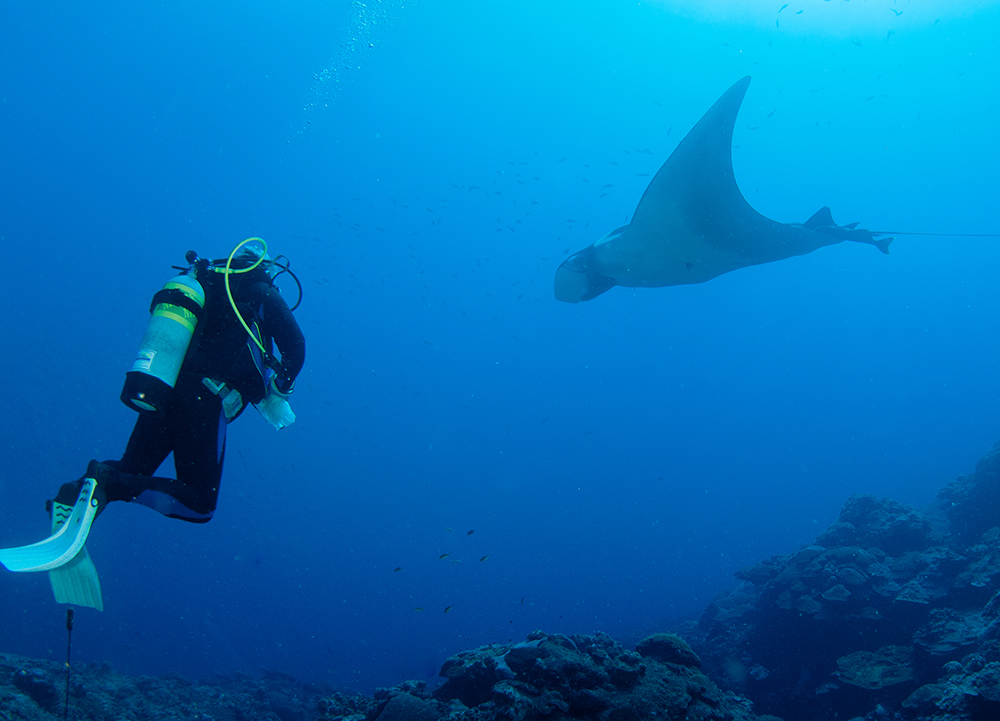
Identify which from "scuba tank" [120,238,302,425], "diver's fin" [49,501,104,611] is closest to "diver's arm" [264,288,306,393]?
"scuba tank" [120,238,302,425]

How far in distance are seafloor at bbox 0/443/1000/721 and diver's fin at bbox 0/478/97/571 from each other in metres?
2.84

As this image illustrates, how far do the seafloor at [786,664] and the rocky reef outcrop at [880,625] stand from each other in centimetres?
2

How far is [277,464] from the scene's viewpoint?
206 feet

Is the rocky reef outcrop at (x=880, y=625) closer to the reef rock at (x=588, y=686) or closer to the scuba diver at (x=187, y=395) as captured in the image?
the reef rock at (x=588, y=686)

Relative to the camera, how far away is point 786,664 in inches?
282

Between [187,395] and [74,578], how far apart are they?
1073mm

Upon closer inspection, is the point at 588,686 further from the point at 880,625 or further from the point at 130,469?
the point at 880,625

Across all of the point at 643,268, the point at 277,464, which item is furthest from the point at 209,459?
the point at 277,464

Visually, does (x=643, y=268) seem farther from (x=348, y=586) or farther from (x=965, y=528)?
(x=348, y=586)

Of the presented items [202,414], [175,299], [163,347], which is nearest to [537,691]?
[202,414]

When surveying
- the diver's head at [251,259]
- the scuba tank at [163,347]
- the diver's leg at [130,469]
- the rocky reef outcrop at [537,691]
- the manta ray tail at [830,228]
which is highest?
the manta ray tail at [830,228]

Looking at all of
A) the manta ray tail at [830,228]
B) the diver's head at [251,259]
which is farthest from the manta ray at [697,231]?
the diver's head at [251,259]

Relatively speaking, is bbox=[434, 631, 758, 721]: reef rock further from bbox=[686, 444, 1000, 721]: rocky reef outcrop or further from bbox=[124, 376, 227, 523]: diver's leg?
bbox=[124, 376, 227, 523]: diver's leg

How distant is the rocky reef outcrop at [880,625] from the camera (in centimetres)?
514
